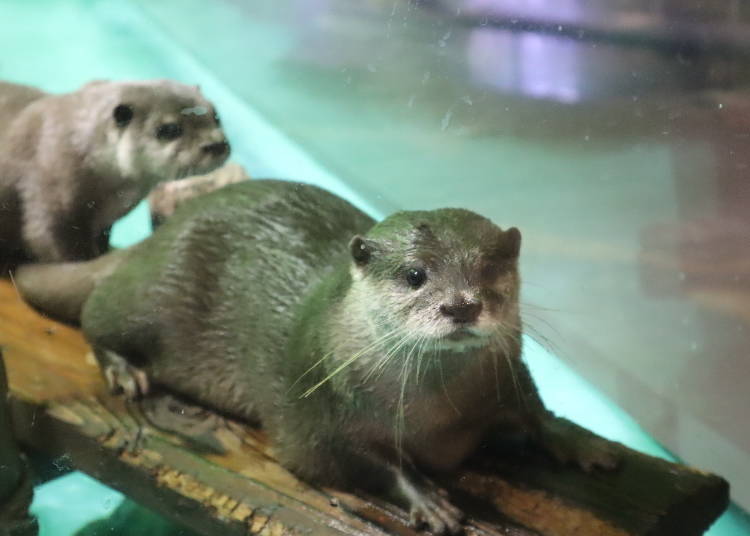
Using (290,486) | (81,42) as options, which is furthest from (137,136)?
(81,42)

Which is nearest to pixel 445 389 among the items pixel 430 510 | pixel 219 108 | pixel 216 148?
pixel 430 510

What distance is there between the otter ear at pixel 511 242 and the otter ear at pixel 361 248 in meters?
0.22

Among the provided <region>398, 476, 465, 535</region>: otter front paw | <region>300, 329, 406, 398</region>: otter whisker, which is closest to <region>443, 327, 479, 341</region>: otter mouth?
<region>300, 329, 406, 398</region>: otter whisker

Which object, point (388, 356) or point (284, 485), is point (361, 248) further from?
point (284, 485)

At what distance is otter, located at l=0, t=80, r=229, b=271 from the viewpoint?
1.96 meters

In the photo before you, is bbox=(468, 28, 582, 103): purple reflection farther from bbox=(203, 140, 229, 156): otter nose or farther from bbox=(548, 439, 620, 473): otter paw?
bbox=(548, 439, 620, 473): otter paw

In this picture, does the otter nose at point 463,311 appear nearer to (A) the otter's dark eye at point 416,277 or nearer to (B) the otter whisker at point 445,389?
(A) the otter's dark eye at point 416,277

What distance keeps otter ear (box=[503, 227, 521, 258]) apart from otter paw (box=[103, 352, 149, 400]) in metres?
0.86

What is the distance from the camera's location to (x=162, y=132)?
6.43 ft

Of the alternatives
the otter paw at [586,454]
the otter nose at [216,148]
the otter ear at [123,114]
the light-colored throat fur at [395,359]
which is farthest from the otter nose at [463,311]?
the otter ear at [123,114]

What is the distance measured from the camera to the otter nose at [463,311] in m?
1.21

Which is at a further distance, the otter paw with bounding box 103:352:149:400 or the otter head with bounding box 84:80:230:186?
the otter head with bounding box 84:80:230:186

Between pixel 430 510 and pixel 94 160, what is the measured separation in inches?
47.3

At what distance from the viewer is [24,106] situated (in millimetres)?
2162
